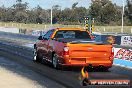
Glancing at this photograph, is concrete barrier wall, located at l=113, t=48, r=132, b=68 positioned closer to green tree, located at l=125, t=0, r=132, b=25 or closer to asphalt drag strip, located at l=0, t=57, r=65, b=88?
asphalt drag strip, located at l=0, t=57, r=65, b=88

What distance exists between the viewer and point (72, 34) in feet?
56.0

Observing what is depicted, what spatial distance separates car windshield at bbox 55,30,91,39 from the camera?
17000 mm

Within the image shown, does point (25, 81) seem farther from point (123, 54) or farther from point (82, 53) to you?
point (123, 54)

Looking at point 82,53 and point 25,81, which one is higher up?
point 82,53

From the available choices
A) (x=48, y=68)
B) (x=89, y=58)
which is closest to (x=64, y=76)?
(x=89, y=58)

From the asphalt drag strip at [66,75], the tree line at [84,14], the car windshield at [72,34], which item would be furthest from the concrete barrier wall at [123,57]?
the tree line at [84,14]

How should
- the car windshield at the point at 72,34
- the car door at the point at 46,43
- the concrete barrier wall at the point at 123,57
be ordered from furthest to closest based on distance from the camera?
1. the concrete barrier wall at the point at 123,57
2. the car door at the point at 46,43
3. the car windshield at the point at 72,34

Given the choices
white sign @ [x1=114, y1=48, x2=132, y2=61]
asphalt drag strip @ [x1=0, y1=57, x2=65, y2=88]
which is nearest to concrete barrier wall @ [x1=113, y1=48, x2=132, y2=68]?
white sign @ [x1=114, y1=48, x2=132, y2=61]

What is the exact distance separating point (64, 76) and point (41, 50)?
4.78 metres

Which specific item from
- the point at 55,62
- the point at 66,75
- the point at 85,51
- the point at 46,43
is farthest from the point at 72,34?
the point at 66,75

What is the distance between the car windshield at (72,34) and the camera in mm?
17000

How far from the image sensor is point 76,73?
584 inches

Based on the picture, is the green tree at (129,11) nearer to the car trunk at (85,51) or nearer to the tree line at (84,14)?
the tree line at (84,14)

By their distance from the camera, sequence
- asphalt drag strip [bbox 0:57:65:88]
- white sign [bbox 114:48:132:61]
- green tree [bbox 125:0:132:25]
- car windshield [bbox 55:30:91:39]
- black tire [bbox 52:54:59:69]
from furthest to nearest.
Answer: green tree [bbox 125:0:132:25]
white sign [bbox 114:48:132:61]
car windshield [bbox 55:30:91:39]
black tire [bbox 52:54:59:69]
asphalt drag strip [bbox 0:57:65:88]
